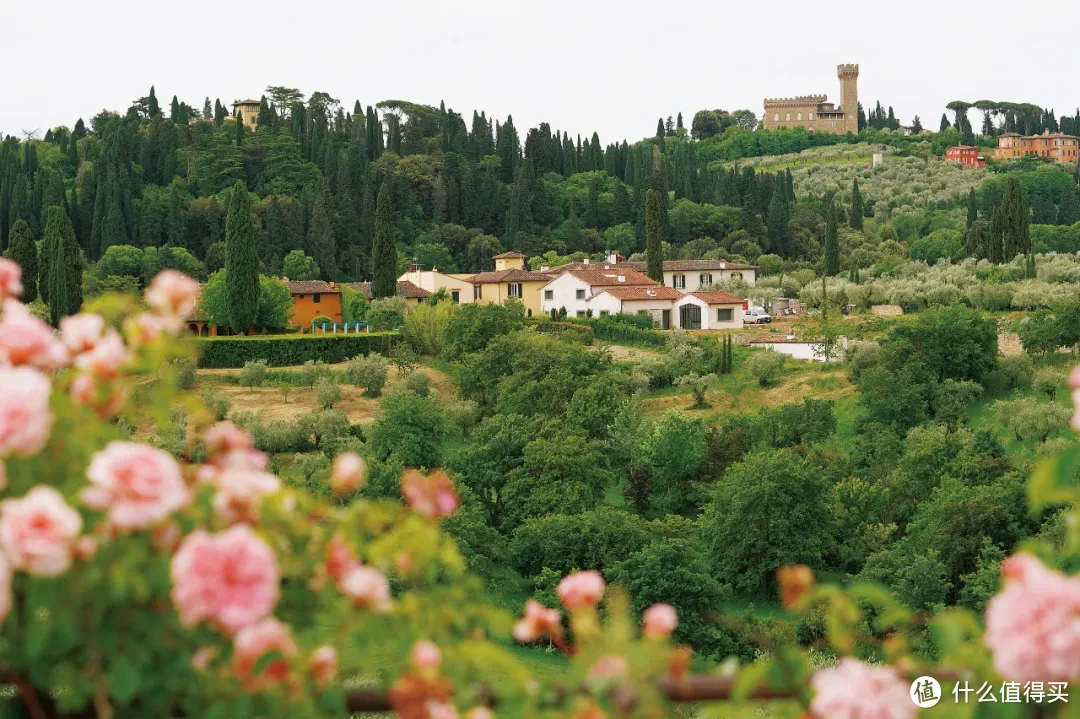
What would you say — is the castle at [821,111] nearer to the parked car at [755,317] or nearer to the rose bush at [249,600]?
the parked car at [755,317]

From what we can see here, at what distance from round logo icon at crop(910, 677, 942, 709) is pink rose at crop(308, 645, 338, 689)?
1.27 m

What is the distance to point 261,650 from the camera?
2.03m

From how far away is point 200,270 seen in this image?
53.7 meters

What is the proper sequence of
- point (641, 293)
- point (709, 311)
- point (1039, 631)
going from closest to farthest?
point (1039, 631) < point (709, 311) < point (641, 293)

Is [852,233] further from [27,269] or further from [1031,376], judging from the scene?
[27,269]

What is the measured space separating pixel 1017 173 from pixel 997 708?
3951 inches

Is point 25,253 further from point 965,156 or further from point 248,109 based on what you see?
point 965,156

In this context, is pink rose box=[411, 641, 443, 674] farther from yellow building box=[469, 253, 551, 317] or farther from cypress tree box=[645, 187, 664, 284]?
cypress tree box=[645, 187, 664, 284]

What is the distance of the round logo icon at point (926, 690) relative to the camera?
2.65 m

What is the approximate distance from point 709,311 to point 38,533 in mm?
39852

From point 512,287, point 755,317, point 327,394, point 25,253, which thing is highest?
point 25,253

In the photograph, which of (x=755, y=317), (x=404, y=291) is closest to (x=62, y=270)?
(x=404, y=291)

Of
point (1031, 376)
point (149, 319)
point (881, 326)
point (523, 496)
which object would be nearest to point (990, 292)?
point (881, 326)

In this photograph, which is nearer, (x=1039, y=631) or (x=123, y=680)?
(x=1039, y=631)
